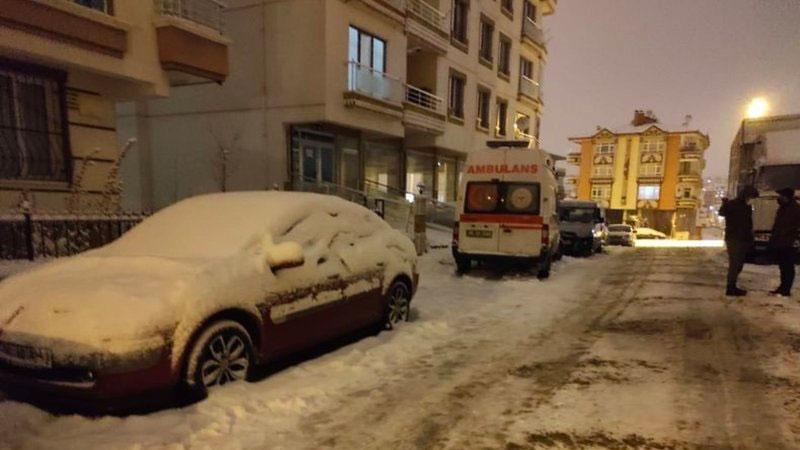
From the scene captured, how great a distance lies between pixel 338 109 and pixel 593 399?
11361mm

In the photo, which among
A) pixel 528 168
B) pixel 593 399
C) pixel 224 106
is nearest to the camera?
pixel 593 399

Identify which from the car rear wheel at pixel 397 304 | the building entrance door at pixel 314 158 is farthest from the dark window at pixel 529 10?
the car rear wheel at pixel 397 304

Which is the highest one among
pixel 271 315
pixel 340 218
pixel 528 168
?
pixel 528 168

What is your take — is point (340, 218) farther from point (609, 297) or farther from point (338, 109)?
point (338, 109)

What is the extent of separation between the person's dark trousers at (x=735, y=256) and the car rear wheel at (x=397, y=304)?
5.84 m

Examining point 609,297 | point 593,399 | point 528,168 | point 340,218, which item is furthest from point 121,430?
point 528,168

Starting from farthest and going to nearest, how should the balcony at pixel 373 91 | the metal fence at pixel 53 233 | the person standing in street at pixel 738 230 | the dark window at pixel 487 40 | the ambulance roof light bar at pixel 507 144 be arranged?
1. the dark window at pixel 487 40
2. the balcony at pixel 373 91
3. the ambulance roof light bar at pixel 507 144
4. the person standing in street at pixel 738 230
5. the metal fence at pixel 53 233

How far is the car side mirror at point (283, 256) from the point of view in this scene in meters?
3.96

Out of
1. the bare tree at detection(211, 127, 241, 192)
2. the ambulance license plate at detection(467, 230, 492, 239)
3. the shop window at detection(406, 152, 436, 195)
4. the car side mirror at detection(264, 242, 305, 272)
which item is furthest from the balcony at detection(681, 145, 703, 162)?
the car side mirror at detection(264, 242, 305, 272)

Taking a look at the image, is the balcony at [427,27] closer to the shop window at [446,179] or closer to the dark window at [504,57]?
the shop window at [446,179]

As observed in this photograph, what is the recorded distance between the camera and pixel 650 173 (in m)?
47.3

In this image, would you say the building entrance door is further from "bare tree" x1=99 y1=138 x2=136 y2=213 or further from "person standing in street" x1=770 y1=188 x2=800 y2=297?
"person standing in street" x1=770 y1=188 x2=800 y2=297

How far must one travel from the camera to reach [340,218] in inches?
200

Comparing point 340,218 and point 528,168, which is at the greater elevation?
point 528,168
